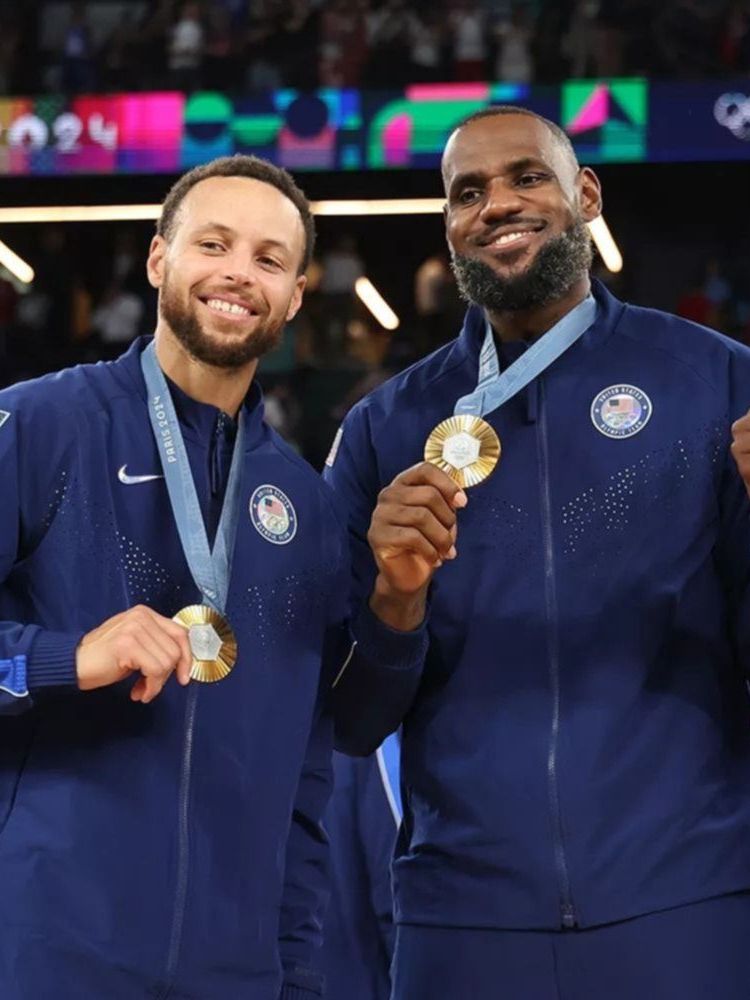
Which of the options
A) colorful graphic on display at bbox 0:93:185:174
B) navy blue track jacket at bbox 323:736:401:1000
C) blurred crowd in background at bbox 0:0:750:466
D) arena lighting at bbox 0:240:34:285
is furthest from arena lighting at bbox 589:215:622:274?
navy blue track jacket at bbox 323:736:401:1000

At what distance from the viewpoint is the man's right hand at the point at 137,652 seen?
7.41 ft

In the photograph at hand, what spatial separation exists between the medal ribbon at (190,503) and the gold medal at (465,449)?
33cm

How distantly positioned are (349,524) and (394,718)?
383 millimetres

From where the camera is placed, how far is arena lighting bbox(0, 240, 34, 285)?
15312mm

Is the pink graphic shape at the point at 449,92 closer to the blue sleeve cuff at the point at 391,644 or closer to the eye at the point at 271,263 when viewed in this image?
the eye at the point at 271,263

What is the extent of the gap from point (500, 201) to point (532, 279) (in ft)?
0.49

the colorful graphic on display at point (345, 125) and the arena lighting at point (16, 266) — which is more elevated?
the colorful graphic on display at point (345, 125)

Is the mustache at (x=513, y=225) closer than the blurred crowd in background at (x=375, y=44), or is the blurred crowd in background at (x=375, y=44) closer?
the mustache at (x=513, y=225)

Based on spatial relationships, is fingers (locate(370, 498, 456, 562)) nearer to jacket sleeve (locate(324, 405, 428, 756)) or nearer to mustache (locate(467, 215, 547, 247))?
jacket sleeve (locate(324, 405, 428, 756))

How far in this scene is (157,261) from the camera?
9.63 ft

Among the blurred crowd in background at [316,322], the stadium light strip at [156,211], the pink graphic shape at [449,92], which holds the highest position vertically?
the pink graphic shape at [449,92]

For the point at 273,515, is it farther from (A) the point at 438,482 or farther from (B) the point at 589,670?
(B) the point at 589,670

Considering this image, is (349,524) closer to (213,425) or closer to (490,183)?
(213,425)

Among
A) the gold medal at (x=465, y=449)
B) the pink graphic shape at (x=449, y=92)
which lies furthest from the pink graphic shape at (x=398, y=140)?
the gold medal at (x=465, y=449)
